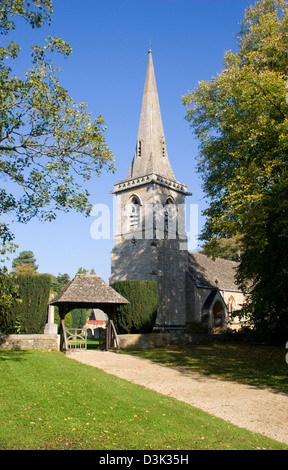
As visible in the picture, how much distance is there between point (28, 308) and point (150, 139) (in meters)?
21.5

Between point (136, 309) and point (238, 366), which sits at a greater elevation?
point (136, 309)

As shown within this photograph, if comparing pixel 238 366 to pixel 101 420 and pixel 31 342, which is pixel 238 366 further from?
pixel 31 342

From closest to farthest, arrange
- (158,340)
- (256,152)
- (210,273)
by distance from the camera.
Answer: (256,152)
(158,340)
(210,273)

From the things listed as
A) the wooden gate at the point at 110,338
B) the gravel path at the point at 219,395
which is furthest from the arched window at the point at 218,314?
the gravel path at the point at 219,395

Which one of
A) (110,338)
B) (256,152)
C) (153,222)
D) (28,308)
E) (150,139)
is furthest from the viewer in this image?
(150,139)

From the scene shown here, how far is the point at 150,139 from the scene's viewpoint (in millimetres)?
34656

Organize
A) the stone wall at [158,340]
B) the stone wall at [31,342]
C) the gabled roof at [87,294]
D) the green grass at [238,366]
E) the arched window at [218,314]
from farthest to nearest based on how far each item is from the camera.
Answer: the arched window at [218,314] → the stone wall at [158,340] → the gabled roof at [87,294] → the stone wall at [31,342] → the green grass at [238,366]

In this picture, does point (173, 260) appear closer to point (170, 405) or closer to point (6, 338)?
point (6, 338)

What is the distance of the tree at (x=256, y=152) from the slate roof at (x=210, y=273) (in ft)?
38.8

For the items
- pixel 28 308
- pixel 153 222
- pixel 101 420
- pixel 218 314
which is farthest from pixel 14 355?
pixel 218 314

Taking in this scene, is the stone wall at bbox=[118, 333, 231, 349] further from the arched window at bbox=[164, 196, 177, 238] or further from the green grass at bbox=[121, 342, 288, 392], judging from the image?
the arched window at bbox=[164, 196, 177, 238]

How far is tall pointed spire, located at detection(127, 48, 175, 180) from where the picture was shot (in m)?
34.2

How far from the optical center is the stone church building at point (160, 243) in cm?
3080

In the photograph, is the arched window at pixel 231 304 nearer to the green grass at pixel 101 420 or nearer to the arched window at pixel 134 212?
the arched window at pixel 134 212
